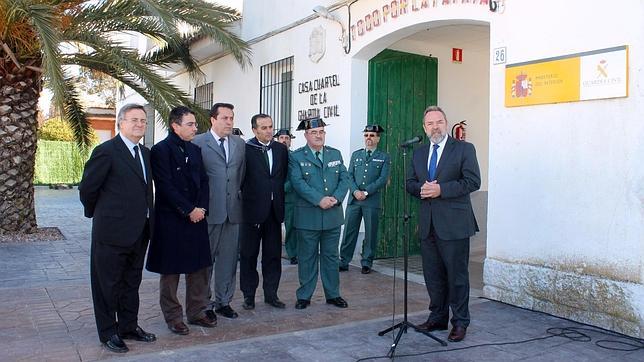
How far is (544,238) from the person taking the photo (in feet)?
18.4

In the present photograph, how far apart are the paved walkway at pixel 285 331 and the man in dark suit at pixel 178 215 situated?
427mm

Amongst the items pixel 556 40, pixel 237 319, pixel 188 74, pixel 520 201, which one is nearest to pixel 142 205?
pixel 237 319

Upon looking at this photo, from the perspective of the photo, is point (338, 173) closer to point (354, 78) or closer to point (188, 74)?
point (354, 78)

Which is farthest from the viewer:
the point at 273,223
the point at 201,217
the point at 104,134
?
the point at 104,134

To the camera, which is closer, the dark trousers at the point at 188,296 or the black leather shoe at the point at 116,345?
the black leather shoe at the point at 116,345

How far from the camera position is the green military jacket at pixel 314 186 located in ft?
18.9

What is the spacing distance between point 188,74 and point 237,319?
958 cm

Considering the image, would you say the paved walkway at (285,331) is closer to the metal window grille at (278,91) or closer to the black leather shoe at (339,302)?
the black leather shoe at (339,302)

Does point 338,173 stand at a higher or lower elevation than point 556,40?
lower

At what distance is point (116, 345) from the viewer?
4.42 meters

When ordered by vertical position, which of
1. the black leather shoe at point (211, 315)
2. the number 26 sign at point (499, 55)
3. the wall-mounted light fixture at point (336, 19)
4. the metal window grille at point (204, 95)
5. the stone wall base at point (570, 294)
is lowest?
the black leather shoe at point (211, 315)

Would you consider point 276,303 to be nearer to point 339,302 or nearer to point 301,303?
point 301,303

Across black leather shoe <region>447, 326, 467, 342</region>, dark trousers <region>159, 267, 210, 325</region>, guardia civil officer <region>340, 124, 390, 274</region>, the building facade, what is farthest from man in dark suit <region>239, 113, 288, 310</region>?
the building facade

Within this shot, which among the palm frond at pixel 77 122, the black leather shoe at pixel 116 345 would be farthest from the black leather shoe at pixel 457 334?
the palm frond at pixel 77 122
